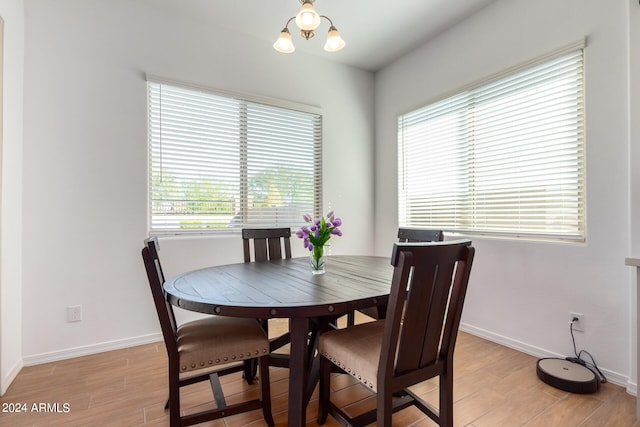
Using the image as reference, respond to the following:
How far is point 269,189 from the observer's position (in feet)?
11.2

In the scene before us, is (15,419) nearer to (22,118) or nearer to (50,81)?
(22,118)

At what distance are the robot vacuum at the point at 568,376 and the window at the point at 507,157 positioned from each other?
866mm

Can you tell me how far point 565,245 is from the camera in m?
2.26

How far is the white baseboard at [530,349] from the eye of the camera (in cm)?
193

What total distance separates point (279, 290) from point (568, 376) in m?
1.91

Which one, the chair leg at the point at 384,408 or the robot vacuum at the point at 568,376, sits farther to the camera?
the robot vacuum at the point at 568,376

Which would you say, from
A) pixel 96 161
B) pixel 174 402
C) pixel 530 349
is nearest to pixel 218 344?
pixel 174 402

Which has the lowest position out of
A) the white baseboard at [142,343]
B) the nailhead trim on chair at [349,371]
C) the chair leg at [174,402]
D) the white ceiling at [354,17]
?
the white baseboard at [142,343]

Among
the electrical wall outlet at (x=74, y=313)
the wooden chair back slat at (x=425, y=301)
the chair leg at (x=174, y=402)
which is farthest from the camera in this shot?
the electrical wall outlet at (x=74, y=313)

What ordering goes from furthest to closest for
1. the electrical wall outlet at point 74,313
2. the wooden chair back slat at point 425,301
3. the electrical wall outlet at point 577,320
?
the electrical wall outlet at point 74,313 → the electrical wall outlet at point 577,320 → the wooden chair back slat at point 425,301

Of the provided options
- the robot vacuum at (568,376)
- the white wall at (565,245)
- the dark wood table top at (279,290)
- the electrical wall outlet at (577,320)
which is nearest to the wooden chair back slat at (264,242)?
the dark wood table top at (279,290)

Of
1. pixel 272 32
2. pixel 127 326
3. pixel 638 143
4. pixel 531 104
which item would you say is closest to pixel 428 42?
pixel 531 104

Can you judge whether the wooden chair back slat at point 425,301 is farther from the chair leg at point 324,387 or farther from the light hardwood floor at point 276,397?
the light hardwood floor at point 276,397

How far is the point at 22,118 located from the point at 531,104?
3.90 m
